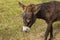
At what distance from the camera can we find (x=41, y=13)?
6.23 meters

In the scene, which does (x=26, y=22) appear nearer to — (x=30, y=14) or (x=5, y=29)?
(x=30, y=14)

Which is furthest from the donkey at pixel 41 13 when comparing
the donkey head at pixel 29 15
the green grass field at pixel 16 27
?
the green grass field at pixel 16 27

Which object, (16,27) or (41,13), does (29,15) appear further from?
(16,27)

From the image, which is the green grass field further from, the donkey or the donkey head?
the donkey head

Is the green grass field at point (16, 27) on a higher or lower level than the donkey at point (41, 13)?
lower

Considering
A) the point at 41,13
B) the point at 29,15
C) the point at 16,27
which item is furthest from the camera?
the point at 16,27

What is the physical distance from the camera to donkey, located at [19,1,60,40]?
589 centimetres

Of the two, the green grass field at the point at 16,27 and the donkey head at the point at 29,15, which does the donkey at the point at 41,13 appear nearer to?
the donkey head at the point at 29,15

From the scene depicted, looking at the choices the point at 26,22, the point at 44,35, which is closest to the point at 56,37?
the point at 44,35

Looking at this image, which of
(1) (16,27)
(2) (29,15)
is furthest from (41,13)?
(1) (16,27)

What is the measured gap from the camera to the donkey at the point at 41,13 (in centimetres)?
589

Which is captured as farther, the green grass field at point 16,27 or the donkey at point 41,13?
the green grass field at point 16,27

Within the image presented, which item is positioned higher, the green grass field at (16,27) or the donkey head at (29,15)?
the donkey head at (29,15)

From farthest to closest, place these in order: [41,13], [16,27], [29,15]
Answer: [16,27] < [41,13] < [29,15]
